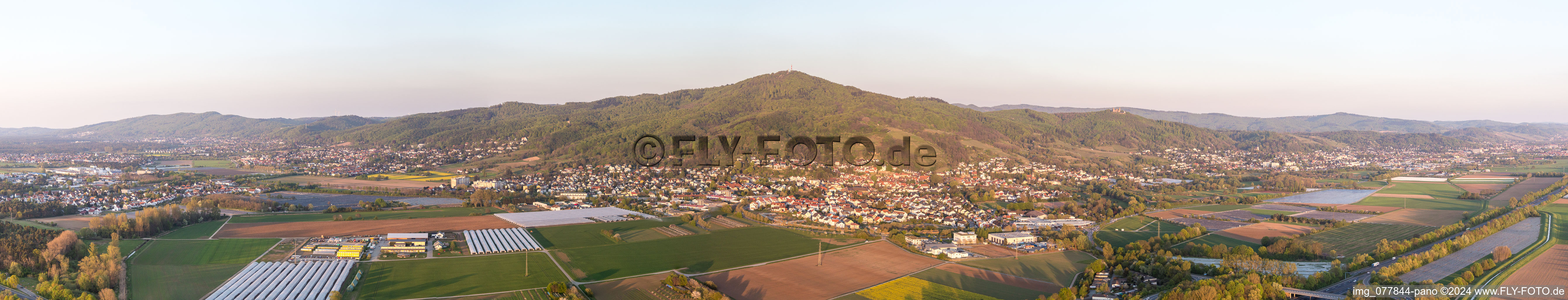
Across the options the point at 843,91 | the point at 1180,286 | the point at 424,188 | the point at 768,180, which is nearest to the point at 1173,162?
the point at 843,91

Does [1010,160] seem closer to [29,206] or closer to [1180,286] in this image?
[1180,286]

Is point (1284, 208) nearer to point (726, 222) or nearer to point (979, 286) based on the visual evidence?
point (979, 286)

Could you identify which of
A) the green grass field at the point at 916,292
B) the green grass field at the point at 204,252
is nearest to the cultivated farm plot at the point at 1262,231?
the green grass field at the point at 916,292

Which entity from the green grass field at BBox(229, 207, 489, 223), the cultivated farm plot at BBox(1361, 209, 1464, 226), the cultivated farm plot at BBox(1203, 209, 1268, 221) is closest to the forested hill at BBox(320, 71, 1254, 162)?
the cultivated farm plot at BBox(1203, 209, 1268, 221)

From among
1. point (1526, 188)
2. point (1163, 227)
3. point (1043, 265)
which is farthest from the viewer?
point (1526, 188)

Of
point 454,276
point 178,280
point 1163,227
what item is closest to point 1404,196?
point 1163,227

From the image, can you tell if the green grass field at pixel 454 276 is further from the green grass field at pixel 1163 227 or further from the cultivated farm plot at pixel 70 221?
the green grass field at pixel 1163 227

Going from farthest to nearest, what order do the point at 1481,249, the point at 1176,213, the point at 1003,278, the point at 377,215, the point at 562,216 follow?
1. the point at 1176,213
2. the point at 562,216
3. the point at 377,215
4. the point at 1481,249
5. the point at 1003,278
